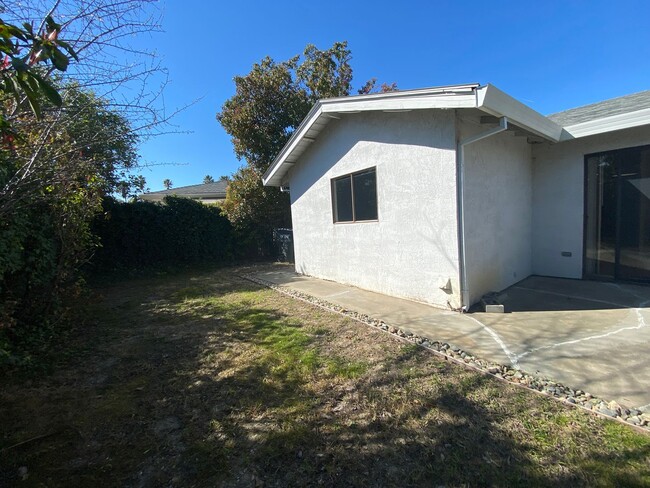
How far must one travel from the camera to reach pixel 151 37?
2877 millimetres

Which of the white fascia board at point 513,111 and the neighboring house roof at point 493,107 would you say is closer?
the white fascia board at point 513,111

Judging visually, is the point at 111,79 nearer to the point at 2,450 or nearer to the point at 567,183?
the point at 2,450

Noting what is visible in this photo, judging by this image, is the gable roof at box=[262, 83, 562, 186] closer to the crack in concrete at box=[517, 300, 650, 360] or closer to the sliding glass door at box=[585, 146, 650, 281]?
the sliding glass door at box=[585, 146, 650, 281]

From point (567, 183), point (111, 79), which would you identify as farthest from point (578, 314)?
point (111, 79)

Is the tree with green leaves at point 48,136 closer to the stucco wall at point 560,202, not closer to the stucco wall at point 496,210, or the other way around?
the stucco wall at point 496,210

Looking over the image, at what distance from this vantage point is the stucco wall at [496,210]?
4.96m

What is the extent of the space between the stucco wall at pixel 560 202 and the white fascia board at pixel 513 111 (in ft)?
2.77

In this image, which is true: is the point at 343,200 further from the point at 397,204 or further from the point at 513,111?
the point at 513,111

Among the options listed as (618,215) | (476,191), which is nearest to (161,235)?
(476,191)

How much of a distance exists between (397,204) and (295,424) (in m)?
4.30

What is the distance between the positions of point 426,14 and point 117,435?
1227 cm

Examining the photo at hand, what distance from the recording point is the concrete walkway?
2.89 metres

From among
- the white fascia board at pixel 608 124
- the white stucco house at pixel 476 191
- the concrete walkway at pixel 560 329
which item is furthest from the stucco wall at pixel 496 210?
the white fascia board at pixel 608 124

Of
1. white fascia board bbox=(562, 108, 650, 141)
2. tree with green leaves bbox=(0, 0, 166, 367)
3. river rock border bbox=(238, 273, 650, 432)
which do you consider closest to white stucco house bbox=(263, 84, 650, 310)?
white fascia board bbox=(562, 108, 650, 141)
